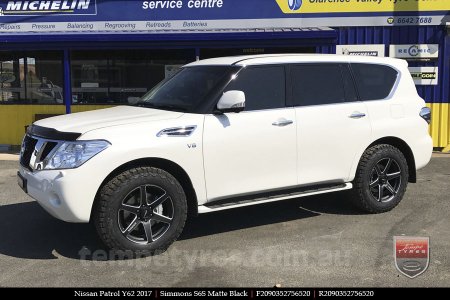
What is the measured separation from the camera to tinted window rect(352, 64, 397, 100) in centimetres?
574

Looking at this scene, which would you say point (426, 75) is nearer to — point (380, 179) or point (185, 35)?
point (185, 35)

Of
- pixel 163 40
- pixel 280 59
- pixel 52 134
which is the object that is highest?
pixel 163 40

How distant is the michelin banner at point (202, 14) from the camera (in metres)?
10.5

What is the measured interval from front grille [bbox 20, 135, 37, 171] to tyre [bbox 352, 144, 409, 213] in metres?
3.50

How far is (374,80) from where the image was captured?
585 centimetres

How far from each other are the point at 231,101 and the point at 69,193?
167 cm

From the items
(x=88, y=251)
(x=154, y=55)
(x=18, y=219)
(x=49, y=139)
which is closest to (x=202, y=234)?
(x=88, y=251)

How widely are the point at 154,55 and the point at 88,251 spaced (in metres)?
7.06

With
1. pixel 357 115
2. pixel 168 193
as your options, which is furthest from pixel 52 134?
pixel 357 115

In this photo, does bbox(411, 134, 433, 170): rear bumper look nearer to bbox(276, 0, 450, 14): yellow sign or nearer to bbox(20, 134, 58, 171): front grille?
bbox(20, 134, 58, 171): front grille

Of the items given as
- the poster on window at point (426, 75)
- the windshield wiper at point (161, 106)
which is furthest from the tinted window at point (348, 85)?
the poster on window at point (426, 75)

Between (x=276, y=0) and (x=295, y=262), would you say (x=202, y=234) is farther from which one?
(x=276, y=0)

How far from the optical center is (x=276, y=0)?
1082 centimetres
